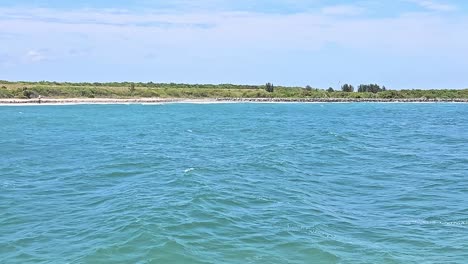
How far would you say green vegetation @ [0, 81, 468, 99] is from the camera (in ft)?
412

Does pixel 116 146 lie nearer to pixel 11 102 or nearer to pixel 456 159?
pixel 456 159

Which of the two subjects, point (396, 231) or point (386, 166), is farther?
point (386, 166)

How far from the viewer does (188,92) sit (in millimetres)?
145000

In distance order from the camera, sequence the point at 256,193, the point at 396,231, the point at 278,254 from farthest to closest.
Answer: the point at 256,193, the point at 396,231, the point at 278,254

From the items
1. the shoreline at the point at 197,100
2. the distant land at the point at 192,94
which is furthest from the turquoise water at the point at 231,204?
the distant land at the point at 192,94

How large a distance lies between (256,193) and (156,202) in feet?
12.5

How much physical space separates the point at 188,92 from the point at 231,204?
421ft

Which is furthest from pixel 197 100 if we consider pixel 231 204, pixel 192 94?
pixel 231 204

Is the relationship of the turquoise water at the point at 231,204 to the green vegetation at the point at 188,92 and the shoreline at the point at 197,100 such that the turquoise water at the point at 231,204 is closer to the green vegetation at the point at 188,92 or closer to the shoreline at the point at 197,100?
the shoreline at the point at 197,100

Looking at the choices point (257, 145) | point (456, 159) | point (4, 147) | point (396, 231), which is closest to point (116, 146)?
point (4, 147)

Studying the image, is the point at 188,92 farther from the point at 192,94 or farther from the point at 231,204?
the point at 231,204

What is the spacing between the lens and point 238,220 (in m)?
15.9

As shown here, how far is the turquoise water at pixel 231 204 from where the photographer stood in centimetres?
1320

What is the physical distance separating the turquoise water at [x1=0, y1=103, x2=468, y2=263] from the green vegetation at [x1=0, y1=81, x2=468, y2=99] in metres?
94.4
